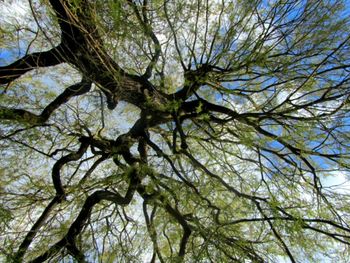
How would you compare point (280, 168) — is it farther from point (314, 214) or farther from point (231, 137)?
point (314, 214)

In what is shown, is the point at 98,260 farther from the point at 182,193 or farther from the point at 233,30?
the point at 233,30

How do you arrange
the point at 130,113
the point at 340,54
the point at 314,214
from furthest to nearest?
the point at 130,113 → the point at 340,54 → the point at 314,214

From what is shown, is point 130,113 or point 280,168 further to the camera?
point 130,113

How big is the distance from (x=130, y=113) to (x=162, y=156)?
1286 mm

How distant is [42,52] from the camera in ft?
10.2

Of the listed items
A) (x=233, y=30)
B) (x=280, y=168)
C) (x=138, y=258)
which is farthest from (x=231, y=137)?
(x=138, y=258)

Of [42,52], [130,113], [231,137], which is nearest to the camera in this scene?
[42,52]

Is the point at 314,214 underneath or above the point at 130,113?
underneath

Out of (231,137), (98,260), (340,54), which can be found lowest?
(98,260)

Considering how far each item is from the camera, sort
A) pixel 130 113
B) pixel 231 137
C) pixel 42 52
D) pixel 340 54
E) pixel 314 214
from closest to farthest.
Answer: pixel 314 214 → pixel 340 54 → pixel 42 52 → pixel 231 137 → pixel 130 113

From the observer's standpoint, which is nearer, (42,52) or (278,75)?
(278,75)

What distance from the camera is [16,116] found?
3143 mm

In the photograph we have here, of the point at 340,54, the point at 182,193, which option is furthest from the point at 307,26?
the point at 182,193

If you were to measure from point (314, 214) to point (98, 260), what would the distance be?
1726 mm
